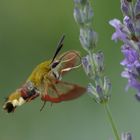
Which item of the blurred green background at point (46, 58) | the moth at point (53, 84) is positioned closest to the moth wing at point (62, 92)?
the moth at point (53, 84)

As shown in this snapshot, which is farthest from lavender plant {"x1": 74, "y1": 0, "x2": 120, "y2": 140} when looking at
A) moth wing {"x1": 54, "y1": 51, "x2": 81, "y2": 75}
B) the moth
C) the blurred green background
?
the blurred green background

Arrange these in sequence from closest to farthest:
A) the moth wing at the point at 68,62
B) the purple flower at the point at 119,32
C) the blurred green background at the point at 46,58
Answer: the purple flower at the point at 119,32, the moth wing at the point at 68,62, the blurred green background at the point at 46,58

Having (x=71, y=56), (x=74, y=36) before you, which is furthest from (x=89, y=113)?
(x=71, y=56)

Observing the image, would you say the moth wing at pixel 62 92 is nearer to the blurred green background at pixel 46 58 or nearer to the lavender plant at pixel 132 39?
the lavender plant at pixel 132 39

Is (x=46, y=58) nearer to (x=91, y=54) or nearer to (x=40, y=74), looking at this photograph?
(x=40, y=74)

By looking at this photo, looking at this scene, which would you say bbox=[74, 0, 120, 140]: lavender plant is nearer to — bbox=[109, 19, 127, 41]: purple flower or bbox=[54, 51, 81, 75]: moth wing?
bbox=[109, 19, 127, 41]: purple flower

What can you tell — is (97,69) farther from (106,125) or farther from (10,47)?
(10,47)

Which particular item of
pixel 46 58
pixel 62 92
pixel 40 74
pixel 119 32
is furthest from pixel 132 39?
pixel 46 58
